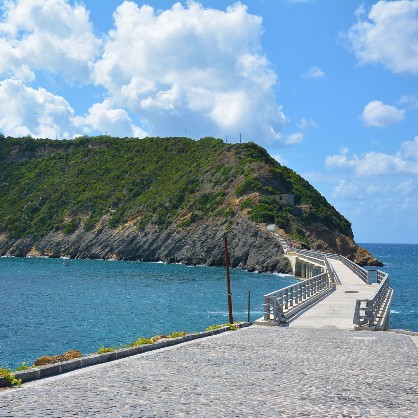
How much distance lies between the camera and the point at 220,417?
9359 millimetres

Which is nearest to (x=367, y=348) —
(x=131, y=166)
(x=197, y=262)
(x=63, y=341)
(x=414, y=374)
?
(x=414, y=374)

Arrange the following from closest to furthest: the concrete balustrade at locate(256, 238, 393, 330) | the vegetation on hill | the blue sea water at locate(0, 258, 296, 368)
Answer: the concrete balustrade at locate(256, 238, 393, 330) < the blue sea water at locate(0, 258, 296, 368) < the vegetation on hill

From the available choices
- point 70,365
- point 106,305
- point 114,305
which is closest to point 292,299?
point 70,365

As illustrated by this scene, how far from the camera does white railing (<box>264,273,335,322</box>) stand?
24.3 metres

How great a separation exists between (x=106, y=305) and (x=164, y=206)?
6927 cm

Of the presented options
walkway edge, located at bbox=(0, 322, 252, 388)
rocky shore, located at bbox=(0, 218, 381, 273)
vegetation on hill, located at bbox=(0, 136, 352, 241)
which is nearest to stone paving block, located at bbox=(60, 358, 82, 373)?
walkway edge, located at bbox=(0, 322, 252, 388)

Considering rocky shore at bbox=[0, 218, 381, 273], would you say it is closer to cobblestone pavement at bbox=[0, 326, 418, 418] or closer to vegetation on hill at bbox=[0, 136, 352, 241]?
vegetation on hill at bbox=[0, 136, 352, 241]

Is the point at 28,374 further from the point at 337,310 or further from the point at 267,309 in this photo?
the point at 337,310

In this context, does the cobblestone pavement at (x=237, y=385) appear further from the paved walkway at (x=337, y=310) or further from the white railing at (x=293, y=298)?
the white railing at (x=293, y=298)

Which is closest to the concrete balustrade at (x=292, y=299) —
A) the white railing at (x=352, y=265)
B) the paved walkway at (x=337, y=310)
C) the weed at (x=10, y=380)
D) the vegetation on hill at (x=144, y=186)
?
the paved walkway at (x=337, y=310)

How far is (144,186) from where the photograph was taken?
135375 millimetres

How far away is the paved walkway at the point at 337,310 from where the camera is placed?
2405 cm

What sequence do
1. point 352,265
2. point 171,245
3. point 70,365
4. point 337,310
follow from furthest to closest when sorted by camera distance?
1. point 171,245
2. point 352,265
3. point 337,310
4. point 70,365

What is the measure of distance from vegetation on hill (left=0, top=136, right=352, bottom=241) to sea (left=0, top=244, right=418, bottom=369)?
24.7 meters
